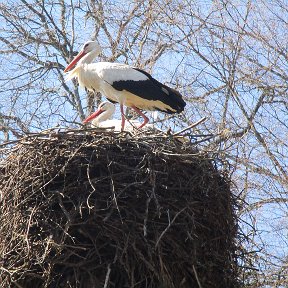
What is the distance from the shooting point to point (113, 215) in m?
8.19

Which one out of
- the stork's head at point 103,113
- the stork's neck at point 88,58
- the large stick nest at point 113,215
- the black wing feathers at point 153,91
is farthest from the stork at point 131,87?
the large stick nest at point 113,215

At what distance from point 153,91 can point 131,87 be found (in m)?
0.24

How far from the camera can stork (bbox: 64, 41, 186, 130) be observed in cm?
1059

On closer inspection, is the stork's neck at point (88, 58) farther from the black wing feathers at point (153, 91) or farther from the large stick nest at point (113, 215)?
the large stick nest at point (113, 215)

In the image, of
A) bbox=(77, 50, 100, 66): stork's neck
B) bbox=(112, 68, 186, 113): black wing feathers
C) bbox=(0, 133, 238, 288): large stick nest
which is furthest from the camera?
bbox=(77, 50, 100, 66): stork's neck

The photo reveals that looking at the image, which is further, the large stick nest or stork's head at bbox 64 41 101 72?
stork's head at bbox 64 41 101 72

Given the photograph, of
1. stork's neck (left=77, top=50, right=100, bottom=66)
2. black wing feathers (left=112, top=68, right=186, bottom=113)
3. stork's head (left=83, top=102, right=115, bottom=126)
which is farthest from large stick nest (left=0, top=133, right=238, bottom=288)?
stork's neck (left=77, top=50, right=100, bottom=66)

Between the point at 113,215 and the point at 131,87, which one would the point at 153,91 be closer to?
the point at 131,87

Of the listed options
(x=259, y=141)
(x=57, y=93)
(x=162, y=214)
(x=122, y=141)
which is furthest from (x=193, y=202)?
(x=57, y=93)

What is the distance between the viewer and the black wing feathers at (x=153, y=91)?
34.7ft

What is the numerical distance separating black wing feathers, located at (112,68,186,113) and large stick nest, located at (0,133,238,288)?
5.99 feet

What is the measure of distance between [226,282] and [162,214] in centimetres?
87

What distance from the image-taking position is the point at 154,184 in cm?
827

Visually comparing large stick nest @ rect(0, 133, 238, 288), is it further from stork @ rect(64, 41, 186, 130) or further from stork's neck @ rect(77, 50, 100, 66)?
stork's neck @ rect(77, 50, 100, 66)
